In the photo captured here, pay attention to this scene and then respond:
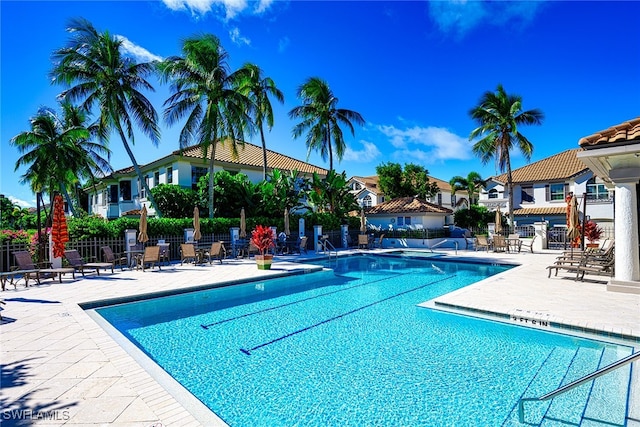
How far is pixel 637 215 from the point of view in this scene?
26.2 ft

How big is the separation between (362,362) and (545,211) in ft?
112

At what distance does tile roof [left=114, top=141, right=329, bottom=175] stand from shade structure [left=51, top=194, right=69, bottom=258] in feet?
39.7

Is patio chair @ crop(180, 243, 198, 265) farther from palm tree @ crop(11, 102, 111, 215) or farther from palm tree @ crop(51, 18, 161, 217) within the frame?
palm tree @ crop(11, 102, 111, 215)

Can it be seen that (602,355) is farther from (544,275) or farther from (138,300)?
(138,300)

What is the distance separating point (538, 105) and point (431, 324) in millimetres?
28820

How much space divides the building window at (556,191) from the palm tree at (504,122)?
6.02 metres

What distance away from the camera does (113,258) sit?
13.5m

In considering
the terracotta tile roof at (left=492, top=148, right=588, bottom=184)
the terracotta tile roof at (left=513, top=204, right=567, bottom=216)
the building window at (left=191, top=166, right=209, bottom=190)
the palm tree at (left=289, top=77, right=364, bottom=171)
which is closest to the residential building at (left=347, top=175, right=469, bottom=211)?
the terracotta tile roof at (left=492, top=148, right=588, bottom=184)

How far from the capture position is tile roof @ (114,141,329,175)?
2641cm

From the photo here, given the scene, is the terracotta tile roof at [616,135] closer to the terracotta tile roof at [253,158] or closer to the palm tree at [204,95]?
the palm tree at [204,95]

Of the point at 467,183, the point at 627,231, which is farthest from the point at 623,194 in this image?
→ the point at 467,183

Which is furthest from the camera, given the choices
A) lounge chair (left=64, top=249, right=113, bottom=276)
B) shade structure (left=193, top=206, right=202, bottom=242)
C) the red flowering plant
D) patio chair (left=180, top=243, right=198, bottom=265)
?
shade structure (left=193, top=206, right=202, bottom=242)

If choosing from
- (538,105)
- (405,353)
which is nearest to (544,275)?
(405,353)

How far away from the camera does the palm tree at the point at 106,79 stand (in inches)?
746
